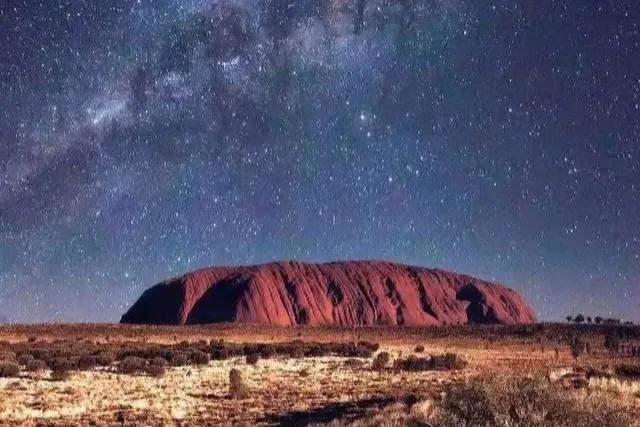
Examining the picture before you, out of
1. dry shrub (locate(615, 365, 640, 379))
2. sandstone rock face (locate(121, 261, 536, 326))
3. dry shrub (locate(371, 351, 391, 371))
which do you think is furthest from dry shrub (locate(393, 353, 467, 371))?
sandstone rock face (locate(121, 261, 536, 326))

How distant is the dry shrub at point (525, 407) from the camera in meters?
10.7

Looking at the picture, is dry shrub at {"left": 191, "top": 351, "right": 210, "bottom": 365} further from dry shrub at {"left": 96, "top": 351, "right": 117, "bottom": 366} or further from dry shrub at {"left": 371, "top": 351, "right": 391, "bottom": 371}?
dry shrub at {"left": 371, "top": 351, "right": 391, "bottom": 371}

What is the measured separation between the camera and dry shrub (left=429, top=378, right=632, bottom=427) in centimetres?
1068

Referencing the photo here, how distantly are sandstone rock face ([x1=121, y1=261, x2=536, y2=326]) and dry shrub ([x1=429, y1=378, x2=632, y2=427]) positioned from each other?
9704 cm

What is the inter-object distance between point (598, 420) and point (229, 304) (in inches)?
4112

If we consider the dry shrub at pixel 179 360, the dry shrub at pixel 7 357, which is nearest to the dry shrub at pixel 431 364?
the dry shrub at pixel 179 360

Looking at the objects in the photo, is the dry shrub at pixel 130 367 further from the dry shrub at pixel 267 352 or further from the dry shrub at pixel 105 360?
the dry shrub at pixel 267 352

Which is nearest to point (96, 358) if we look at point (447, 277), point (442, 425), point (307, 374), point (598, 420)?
point (307, 374)

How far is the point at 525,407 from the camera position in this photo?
1145 cm

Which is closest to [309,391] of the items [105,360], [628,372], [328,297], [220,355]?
[105,360]

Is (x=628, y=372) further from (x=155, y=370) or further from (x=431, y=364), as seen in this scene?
(x=155, y=370)

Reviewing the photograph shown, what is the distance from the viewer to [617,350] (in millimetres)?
48938

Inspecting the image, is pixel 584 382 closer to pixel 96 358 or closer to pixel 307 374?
pixel 307 374

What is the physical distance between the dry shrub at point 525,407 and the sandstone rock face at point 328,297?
97.0 metres
